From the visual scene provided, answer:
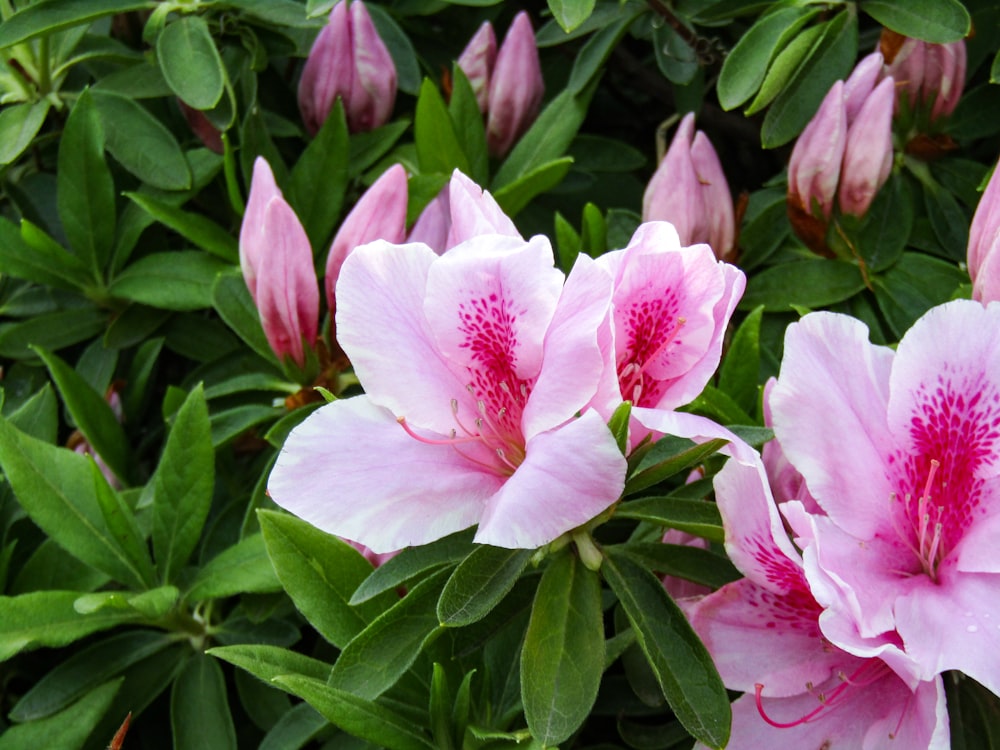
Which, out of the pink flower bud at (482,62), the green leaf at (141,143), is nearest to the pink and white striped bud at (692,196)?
the pink flower bud at (482,62)

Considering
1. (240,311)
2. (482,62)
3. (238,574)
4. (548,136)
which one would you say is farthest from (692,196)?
(238,574)

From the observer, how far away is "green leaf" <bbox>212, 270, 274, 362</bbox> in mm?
1275

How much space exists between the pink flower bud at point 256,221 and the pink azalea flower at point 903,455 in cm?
61

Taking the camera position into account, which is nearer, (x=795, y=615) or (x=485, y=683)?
(x=795, y=615)

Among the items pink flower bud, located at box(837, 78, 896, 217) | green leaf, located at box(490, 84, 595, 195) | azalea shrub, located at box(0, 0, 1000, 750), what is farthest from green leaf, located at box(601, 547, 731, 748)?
green leaf, located at box(490, 84, 595, 195)

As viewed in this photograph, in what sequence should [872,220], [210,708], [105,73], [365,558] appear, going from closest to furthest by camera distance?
[365,558] → [210,708] → [872,220] → [105,73]

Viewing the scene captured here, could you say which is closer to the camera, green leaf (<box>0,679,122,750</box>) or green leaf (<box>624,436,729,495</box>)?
green leaf (<box>624,436,729,495</box>)

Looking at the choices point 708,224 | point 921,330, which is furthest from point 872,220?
point 921,330

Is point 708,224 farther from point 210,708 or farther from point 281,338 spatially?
point 210,708

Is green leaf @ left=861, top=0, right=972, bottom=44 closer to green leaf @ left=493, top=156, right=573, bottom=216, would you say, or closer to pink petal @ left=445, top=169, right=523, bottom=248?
green leaf @ left=493, top=156, right=573, bottom=216

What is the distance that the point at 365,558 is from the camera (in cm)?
102

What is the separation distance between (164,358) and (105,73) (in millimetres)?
409

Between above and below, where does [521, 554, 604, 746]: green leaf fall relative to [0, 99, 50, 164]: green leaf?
below

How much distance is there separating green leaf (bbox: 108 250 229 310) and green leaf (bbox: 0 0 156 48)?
0.96 ft
